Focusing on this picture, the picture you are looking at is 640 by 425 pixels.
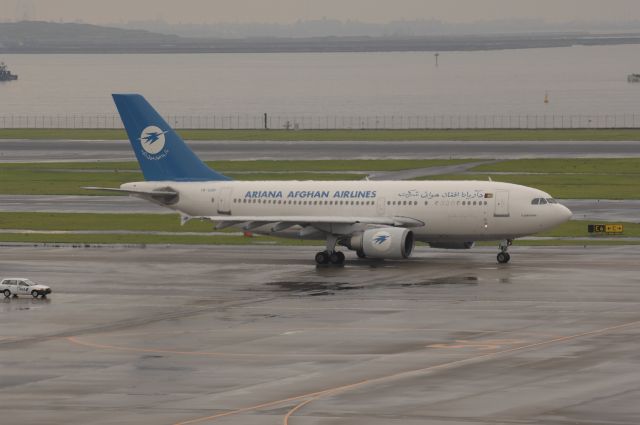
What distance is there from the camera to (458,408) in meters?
41.4

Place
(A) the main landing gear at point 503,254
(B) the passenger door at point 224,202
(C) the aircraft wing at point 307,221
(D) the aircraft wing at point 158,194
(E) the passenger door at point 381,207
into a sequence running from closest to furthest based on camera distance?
(A) the main landing gear at point 503,254 → (C) the aircraft wing at point 307,221 → (E) the passenger door at point 381,207 → (B) the passenger door at point 224,202 → (D) the aircraft wing at point 158,194

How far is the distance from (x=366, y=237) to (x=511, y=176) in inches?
Answer: 1934

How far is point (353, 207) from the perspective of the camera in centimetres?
8094

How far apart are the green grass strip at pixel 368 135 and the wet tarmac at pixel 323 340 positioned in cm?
9172

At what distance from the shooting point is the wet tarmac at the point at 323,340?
138 ft

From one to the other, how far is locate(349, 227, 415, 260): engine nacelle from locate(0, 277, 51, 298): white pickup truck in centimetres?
1885

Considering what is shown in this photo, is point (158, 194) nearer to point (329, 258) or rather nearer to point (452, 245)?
point (329, 258)

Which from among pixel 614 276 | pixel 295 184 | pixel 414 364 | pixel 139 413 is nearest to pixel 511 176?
pixel 295 184

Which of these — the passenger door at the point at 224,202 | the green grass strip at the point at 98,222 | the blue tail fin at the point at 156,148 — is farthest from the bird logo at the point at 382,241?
the green grass strip at the point at 98,222

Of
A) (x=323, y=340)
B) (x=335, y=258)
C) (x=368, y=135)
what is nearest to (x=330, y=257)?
(x=335, y=258)

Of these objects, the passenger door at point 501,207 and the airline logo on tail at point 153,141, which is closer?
the passenger door at point 501,207

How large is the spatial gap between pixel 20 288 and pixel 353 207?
21.6 metres

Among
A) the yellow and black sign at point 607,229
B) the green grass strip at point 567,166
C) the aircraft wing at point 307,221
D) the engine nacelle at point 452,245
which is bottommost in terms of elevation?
the engine nacelle at point 452,245

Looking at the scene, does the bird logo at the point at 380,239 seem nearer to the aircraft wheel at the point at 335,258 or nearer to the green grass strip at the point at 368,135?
the aircraft wheel at the point at 335,258
